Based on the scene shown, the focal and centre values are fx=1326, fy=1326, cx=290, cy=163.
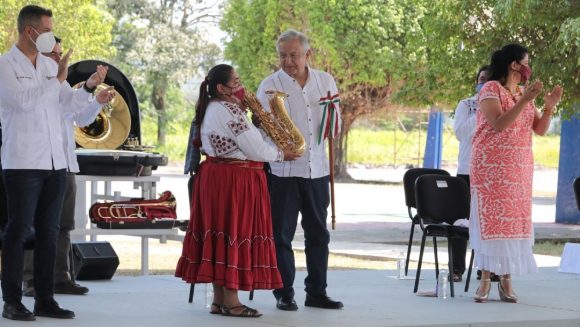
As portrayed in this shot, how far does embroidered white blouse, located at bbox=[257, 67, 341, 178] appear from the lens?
924 centimetres

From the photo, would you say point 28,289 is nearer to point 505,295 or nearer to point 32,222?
point 32,222

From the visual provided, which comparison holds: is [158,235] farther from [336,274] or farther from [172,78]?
[172,78]

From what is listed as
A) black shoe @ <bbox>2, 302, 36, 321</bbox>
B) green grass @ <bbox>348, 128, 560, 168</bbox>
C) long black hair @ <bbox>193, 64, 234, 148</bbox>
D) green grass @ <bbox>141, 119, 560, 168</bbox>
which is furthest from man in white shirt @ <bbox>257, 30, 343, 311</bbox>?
green grass @ <bbox>348, 128, 560, 168</bbox>

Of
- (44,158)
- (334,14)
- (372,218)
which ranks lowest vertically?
(372,218)

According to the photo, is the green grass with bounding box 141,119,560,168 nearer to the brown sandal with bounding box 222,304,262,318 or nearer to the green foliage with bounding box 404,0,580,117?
the green foliage with bounding box 404,0,580,117

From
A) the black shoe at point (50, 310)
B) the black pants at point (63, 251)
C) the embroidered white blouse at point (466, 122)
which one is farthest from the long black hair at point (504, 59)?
the black shoe at point (50, 310)

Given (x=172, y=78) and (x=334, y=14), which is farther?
(x=172, y=78)

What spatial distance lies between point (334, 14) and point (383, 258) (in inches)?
975

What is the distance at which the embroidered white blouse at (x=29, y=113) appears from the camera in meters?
8.21

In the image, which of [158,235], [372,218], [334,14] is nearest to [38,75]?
[158,235]

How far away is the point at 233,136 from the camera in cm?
855

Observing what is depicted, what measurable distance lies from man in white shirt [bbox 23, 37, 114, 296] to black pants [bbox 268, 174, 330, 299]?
140cm

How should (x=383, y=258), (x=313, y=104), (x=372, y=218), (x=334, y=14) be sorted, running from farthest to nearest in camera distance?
(x=334, y=14) → (x=372, y=218) → (x=383, y=258) → (x=313, y=104)

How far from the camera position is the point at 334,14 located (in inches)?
1574
